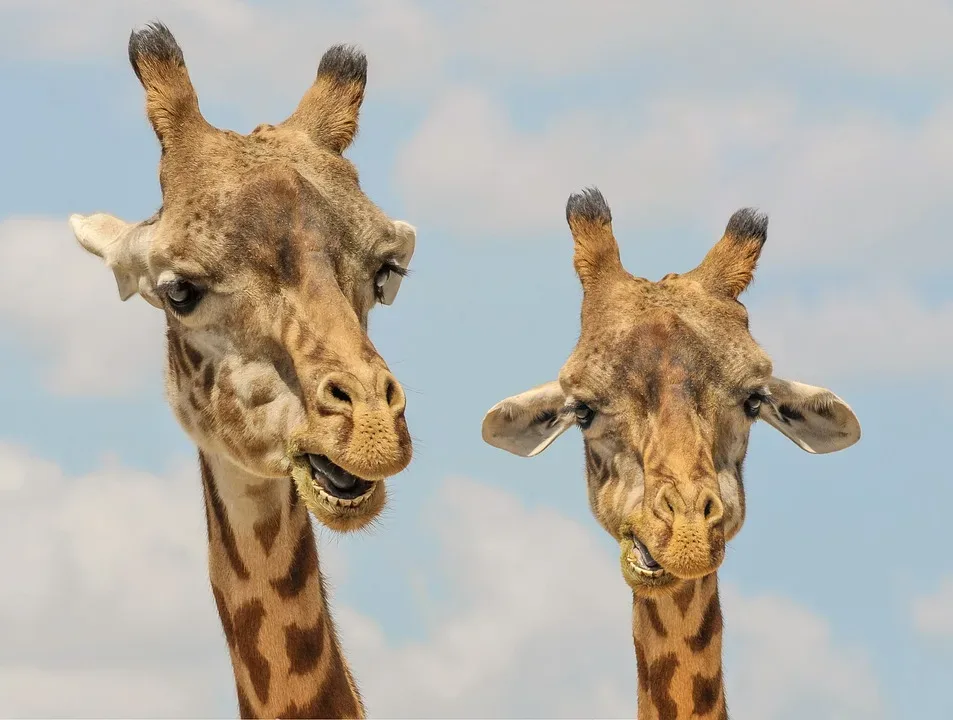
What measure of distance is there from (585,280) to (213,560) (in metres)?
4.84

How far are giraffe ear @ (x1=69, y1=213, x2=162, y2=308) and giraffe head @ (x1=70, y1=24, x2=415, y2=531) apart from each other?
0.01 meters

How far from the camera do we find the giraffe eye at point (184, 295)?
770 cm

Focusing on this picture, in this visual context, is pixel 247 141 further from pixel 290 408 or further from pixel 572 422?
pixel 572 422

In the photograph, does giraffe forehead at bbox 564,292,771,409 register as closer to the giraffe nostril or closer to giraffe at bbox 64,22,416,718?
giraffe at bbox 64,22,416,718

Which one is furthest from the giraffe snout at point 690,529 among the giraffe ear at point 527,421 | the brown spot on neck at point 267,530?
the brown spot on neck at point 267,530

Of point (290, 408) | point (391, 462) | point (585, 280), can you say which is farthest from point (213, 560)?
point (585, 280)

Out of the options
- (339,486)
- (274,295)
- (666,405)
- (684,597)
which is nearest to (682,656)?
(684,597)

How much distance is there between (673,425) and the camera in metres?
10.1

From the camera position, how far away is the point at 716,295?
11453mm

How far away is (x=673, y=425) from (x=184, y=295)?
12.6ft

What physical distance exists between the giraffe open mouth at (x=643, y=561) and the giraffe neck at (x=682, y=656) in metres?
0.61

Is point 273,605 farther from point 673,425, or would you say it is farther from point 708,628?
point 708,628

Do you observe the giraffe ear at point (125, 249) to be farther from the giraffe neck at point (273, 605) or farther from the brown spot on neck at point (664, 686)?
the brown spot on neck at point (664, 686)

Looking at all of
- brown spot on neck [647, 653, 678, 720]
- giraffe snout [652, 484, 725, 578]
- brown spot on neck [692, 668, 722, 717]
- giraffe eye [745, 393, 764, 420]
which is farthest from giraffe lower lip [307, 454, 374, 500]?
giraffe eye [745, 393, 764, 420]
